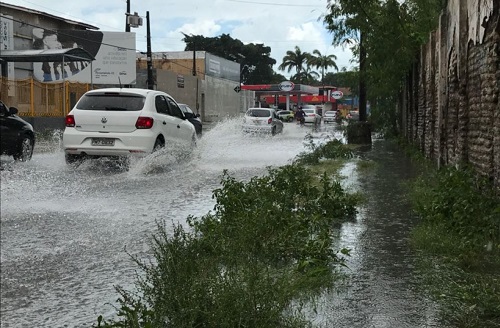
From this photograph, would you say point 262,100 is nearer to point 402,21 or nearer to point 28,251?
point 402,21

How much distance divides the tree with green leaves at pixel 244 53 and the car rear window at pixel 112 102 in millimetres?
82599

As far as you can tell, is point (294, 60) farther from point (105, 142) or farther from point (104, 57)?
point (105, 142)

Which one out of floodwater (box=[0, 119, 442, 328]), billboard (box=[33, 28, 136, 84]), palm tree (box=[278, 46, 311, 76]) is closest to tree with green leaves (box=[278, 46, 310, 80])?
palm tree (box=[278, 46, 311, 76])

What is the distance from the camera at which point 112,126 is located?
1329 cm

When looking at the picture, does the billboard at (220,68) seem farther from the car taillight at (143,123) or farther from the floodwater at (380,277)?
the floodwater at (380,277)

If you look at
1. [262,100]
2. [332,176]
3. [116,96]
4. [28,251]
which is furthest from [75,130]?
[262,100]

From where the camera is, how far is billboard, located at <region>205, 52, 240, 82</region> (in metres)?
74.1

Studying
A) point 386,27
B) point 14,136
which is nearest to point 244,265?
point 14,136

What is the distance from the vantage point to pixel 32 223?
7.86 m

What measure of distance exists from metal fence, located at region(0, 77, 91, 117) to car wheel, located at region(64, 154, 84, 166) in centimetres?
2001

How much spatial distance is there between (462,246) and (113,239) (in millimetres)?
3372

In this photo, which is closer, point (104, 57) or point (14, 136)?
point (14, 136)

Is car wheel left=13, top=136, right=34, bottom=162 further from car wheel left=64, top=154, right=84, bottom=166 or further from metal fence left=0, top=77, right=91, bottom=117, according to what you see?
metal fence left=0, top=77, right=91, bottom=117

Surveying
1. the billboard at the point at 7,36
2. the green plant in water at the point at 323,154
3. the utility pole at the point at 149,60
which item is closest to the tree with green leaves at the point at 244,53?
the utility pole at the point at 149,60
